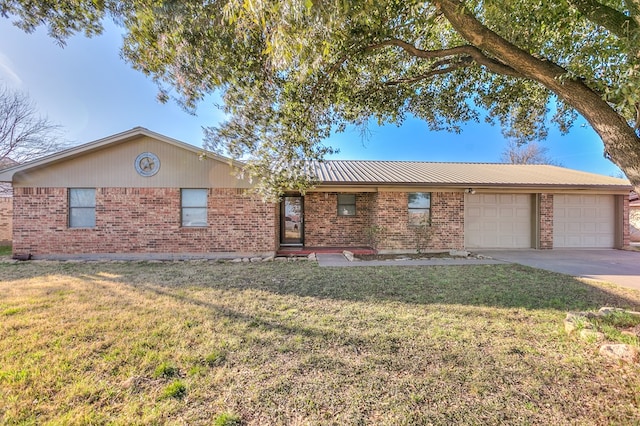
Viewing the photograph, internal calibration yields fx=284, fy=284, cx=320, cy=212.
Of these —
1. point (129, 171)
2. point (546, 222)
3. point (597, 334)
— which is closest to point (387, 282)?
point (597, 334)

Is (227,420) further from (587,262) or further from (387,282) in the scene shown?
(587,262)

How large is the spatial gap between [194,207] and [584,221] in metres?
15.5

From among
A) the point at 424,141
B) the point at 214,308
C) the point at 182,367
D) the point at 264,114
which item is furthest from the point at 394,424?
the point at 424,141

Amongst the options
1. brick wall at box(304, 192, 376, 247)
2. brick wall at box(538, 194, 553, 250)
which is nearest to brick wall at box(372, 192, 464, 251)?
brick wall at box(304, 192, 376, 247)

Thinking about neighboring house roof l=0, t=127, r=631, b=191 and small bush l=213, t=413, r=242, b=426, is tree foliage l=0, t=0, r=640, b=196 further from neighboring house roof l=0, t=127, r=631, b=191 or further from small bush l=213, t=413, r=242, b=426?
small bush l=213, t=413, r=242, b=426

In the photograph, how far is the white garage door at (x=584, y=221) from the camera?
11.7m

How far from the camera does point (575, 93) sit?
3.31 meters

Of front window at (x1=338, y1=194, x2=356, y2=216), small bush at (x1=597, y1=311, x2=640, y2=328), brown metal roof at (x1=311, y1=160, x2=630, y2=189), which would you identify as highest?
brown metal roof at (x1=311, y1=160, x2=630, y2=189)

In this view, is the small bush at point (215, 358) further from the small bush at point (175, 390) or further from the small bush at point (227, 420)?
the small bush at point (227, 420)

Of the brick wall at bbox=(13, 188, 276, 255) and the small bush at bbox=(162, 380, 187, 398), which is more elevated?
the brick wall at bbox=(13, 188, 276, 255)

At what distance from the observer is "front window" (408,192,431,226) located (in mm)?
10758

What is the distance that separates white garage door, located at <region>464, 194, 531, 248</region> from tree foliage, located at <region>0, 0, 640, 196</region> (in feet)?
13.3

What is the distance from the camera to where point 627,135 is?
9.97 ft

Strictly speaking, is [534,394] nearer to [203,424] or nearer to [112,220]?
[203,424]
